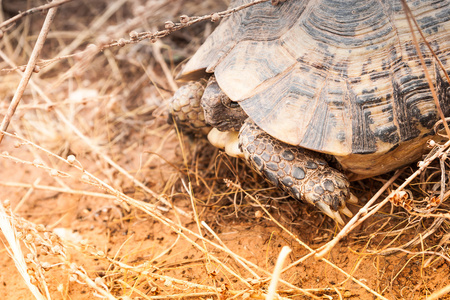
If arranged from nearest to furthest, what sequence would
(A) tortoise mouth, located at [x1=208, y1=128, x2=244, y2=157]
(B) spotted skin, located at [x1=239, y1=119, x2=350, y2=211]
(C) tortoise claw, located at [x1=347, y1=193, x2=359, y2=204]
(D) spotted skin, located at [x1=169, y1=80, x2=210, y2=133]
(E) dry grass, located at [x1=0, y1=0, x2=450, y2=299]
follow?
(E) dry grass, located at [x1=0, y1=0, x2=450, y2=299]
(B) spotted skin, located at [x1=239, y1=119, x2=350, y2=211]
(C) tortoise claw, located at [x1=347, y1=193, x2=359, y2=204]
(A) tortoise mouth, located at [x1=208, y1=128, x2=244, y2=157]
(D) spotted skin, located at [x1=169, y1=80, x2=210, y2=133]

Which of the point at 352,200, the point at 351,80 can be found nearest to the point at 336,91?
the point at 351,80

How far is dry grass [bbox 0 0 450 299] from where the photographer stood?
1693 millimetres

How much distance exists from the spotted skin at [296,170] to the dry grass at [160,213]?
0.16 m

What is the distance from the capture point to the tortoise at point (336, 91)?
5.84ft

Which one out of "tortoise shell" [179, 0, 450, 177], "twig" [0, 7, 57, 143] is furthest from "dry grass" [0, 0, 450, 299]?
"tortoise shell" [179, 0, 450, 177]

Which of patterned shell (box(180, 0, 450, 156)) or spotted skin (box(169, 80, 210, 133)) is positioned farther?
spotted skin (box(169, 80, 210, 133))

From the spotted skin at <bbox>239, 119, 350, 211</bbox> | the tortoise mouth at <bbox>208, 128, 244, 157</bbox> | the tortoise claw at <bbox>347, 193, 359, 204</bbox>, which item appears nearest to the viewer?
the spotted skin at <bbox>239, 119, 350, 211</bbox>

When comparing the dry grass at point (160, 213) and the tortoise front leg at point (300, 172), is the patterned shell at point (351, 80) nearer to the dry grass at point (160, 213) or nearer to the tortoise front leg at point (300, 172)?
the tortoise front leg at point (300, 172)

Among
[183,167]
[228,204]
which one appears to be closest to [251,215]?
[228,204]

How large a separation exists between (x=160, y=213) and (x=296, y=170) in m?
0.70

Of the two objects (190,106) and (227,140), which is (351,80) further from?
(190,106)

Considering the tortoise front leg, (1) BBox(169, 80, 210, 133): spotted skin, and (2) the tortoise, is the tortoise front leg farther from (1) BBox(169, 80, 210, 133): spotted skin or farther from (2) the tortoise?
(1) BBox(169, 80, 210, 133): spotted skin

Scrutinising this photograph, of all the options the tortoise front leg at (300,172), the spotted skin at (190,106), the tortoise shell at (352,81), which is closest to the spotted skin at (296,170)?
the tortoise front leg at (300,172)

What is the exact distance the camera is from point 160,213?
76.6 inches
